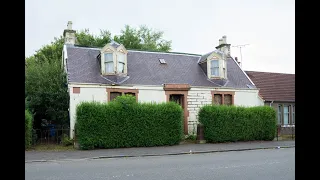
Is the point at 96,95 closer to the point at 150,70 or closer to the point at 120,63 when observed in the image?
the point at 120,63

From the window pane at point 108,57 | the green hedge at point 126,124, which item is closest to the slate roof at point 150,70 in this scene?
the window pane at point 108,57

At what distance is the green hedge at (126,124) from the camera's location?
16922 millimetres

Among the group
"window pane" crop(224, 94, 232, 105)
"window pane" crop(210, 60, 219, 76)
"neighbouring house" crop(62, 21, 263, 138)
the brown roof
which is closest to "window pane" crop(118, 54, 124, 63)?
"neighbouring house" crop(62, 21, 263, 138)

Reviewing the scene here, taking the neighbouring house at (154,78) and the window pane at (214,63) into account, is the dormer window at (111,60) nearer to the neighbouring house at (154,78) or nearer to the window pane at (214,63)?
the neighbouring house at (154,78)

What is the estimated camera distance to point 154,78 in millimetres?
22734

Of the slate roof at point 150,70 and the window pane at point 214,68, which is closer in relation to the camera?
the slate roof at point 150,70

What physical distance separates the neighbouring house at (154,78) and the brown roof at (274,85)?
256 centimetres

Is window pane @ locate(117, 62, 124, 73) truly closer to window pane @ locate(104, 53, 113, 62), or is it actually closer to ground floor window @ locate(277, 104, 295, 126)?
window pane @ locate(104, 53, 113, 62)
